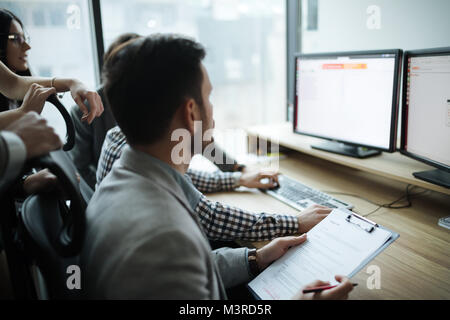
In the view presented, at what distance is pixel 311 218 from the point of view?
117 centimetres

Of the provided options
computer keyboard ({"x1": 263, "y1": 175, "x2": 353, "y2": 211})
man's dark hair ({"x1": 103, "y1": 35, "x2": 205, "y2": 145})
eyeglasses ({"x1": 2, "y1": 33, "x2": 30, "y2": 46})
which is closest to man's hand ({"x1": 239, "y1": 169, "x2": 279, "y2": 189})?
computer keyboard ({"x1": 263, "y1": 175, "x2": 353, "y2": 211})

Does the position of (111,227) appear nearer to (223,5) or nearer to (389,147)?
(389,147)

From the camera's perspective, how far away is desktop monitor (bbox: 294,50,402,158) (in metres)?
1.40

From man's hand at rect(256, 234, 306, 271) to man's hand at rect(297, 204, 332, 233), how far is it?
0.42 ft

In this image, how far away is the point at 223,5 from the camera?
2658mm

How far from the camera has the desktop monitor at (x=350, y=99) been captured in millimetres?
1404

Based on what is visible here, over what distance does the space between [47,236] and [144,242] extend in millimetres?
261

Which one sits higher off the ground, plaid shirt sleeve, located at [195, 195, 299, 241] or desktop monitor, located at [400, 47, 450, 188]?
desktop monitor, located at [400, 47, 450, 188]

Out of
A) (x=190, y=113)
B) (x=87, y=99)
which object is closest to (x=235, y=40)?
(x=87, y=99)

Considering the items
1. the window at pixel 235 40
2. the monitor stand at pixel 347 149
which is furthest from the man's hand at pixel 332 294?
the window at pixel 235 40

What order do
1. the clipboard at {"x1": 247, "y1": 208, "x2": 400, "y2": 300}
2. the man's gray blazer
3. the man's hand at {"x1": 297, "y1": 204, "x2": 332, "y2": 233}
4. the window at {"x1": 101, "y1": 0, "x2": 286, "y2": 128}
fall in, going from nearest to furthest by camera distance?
1. the man's gray blazer
2. the clipboard at {"x1": 247, "y1": 208, "x2": 400, "y2": 300}
3. the man's hand at {"x1": 297, "y1": 204, "x2": 332, "y2": 233}
4. the window at {"x1": 101, "y1": 0, "x2": 286, "y2": 128}

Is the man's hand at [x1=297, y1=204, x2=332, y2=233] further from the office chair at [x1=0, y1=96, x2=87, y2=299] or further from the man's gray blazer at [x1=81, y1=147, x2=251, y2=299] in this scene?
the office chair at [x1=0, y1=96, x2=87, y2=299]

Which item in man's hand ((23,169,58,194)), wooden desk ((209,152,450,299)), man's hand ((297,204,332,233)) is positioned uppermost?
man's hand ((23,169,58,194))

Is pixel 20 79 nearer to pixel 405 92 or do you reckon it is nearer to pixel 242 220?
pixel 242 220
